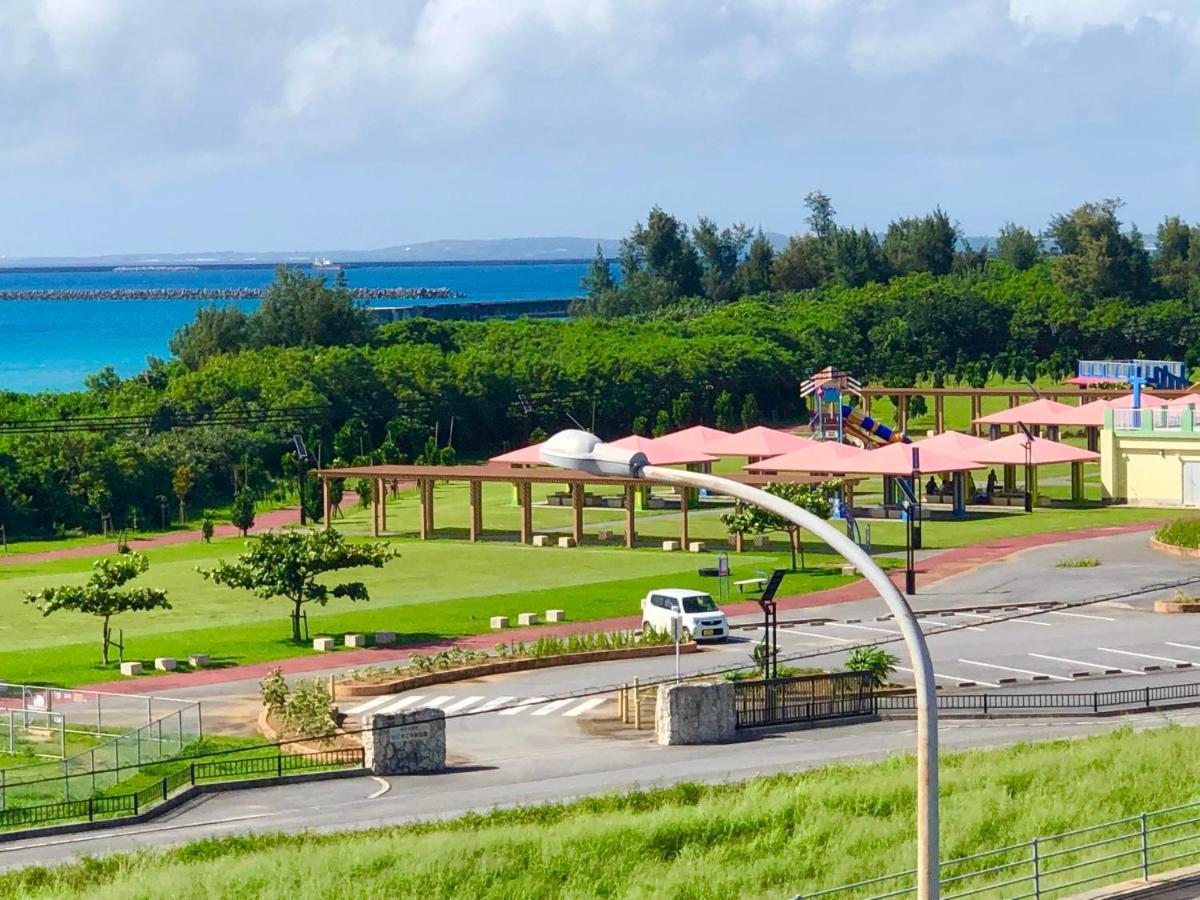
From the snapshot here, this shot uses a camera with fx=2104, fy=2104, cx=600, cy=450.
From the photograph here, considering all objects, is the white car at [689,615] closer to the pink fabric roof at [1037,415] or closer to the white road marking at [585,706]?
the white road marking at [585,706]

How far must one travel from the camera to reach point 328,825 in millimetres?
33188

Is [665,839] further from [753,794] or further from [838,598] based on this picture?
[838,598]

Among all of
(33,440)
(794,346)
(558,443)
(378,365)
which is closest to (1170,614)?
(558,443)

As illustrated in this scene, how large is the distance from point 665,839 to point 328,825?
7113mm

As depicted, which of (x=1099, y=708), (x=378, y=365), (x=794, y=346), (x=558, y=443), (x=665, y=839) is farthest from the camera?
(x=794, y=346)

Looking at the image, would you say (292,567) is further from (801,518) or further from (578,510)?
(801,518)

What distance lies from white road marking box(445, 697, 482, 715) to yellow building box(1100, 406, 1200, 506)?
136ft

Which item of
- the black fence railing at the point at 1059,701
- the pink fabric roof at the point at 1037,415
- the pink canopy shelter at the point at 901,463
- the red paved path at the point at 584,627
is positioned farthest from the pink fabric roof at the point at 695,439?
the black fence railing at the point at 1059,701

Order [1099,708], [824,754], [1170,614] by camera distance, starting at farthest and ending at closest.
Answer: [1170,614] < [1099,708] < [824,754]

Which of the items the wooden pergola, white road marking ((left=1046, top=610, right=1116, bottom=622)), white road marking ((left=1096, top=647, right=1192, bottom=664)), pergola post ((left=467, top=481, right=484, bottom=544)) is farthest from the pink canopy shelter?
white road marking ((left=1096, top=647, right=1192, bottom=664))

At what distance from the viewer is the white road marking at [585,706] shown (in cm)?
4309

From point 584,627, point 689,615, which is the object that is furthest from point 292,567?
point 689,615

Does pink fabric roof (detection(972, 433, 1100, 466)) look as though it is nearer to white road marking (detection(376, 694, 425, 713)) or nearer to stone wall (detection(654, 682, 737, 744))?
white road marking (detection(376, 694, 425, 713))

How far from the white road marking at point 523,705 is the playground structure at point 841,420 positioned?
1680 inches
